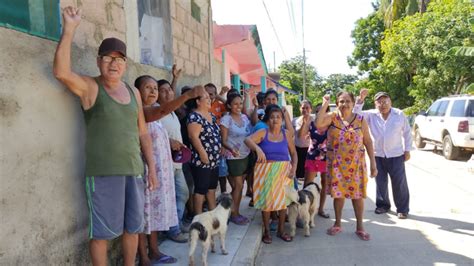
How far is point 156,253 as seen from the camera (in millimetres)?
3627

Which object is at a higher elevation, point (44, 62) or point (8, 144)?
point (44, 62)

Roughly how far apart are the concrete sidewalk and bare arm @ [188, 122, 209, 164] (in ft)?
3.12

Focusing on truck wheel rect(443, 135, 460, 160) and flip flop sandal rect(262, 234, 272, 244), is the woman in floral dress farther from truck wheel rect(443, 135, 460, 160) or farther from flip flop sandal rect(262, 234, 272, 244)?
truck wheel rect(443, 135, 460, 160)

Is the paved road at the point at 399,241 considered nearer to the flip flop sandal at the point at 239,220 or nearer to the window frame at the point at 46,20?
the flip flop sandal at the point at 239,220

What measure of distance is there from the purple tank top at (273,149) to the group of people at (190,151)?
1cm

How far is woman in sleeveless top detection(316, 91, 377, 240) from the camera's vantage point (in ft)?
15.1

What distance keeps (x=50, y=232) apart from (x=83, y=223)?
0.38 m

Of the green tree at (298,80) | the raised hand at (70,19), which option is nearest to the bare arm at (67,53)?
the raised hand at (70,19)

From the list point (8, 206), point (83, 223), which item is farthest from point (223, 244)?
point (8, 206)

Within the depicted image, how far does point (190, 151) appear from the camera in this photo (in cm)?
400

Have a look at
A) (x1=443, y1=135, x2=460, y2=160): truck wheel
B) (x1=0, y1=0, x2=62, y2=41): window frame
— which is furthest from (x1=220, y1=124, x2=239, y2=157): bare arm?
(x1=443, y1=135, x2=460, y2=160): truck wheel

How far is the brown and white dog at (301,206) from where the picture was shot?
4.74 meters

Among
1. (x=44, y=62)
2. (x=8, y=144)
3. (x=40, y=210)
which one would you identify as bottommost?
(x=40, y=210)

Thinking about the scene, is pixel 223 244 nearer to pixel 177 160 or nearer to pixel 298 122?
pixel 177 160
